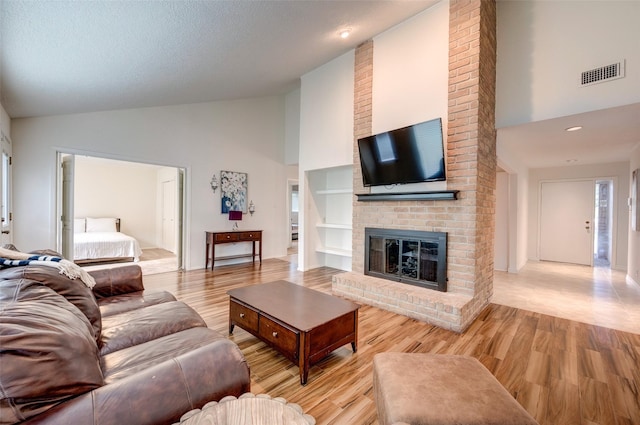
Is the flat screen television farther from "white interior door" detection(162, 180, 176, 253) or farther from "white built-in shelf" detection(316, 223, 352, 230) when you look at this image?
"white interior door" detection(162, 180, 176, 253)

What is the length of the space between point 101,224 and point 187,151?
3726mm

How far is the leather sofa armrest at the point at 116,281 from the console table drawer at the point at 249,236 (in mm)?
2870

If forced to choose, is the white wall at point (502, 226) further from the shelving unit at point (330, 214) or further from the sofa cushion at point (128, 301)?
the sofa cushion at point (128, 301)

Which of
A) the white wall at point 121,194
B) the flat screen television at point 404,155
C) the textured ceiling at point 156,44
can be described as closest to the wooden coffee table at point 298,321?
the flat screen television at point 404,155

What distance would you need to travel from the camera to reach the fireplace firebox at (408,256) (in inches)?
122

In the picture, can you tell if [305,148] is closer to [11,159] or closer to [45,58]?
[45,58]

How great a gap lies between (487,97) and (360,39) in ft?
6.22

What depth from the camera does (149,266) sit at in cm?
538

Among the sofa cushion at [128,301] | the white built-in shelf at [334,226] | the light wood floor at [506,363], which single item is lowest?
the light wood floor at [506,363]

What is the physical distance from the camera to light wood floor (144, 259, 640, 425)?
1631mm

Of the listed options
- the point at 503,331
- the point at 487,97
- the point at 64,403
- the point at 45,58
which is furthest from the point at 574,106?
the point at 45,58

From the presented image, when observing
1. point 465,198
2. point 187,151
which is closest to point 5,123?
point 187,151

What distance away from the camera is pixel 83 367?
0.88m

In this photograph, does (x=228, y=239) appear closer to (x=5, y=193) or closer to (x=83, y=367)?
(x=5, y=193)
